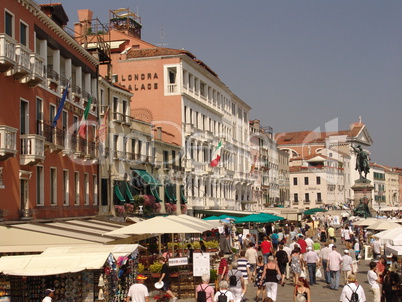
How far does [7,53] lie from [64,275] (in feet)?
26.5

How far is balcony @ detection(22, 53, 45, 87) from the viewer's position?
77.3 ft

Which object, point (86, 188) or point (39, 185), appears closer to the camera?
point (39, 185)

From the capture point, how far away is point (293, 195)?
133625mm

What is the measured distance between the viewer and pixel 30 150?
23.7 m

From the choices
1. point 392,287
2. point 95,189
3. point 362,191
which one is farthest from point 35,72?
point 362,191

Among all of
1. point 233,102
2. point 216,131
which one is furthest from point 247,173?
point 216,131

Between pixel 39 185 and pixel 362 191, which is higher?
pixel 39 185

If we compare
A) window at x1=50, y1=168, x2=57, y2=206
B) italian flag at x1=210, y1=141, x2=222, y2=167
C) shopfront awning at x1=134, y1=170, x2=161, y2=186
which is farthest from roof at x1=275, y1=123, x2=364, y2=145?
window at x1=50, y1=168, x2=57, y2=206

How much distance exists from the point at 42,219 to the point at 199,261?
23.2 ft

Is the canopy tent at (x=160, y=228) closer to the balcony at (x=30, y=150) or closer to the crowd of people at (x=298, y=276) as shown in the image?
the crowd of people at (x=298, y=276)

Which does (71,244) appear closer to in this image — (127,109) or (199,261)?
(199,261)

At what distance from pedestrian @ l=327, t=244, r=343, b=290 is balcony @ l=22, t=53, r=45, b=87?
11929 millimetres

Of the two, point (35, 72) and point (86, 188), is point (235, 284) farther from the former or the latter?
point (86, 188)

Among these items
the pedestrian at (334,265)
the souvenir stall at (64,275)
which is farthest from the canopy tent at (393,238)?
the souvenir stall at (64,275)
